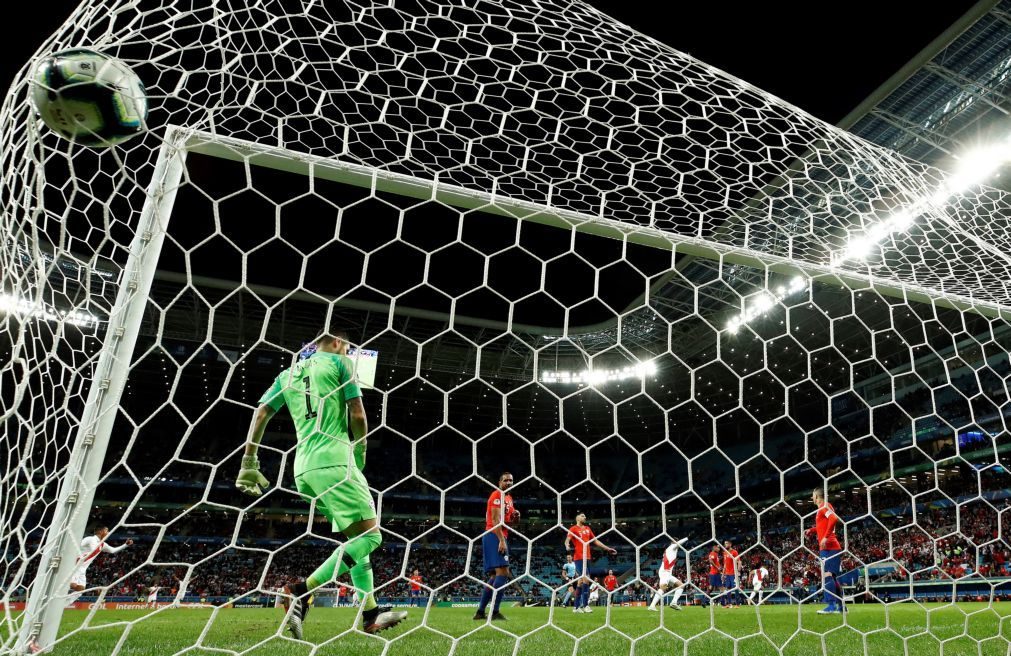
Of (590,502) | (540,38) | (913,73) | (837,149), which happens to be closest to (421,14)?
A: (540,38)

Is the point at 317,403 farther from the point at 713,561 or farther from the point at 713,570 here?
the point at 713,570

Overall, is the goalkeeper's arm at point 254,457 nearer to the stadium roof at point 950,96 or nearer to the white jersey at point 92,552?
the white jersey at point 92,552

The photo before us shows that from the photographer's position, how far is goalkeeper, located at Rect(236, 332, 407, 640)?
2.34 meters

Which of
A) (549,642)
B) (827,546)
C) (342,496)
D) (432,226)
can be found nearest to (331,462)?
(342,496)

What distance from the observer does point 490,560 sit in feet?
14.8

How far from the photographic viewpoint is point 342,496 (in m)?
2.38

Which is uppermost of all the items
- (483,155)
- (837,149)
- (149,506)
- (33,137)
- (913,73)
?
(913,73)

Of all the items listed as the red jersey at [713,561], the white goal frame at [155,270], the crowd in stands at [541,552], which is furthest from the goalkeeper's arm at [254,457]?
the crowd in stands at [541,552]

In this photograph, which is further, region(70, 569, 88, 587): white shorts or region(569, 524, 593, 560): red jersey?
region(569, 524, 593, 560): red jersey

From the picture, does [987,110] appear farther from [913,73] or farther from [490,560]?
[490,560]

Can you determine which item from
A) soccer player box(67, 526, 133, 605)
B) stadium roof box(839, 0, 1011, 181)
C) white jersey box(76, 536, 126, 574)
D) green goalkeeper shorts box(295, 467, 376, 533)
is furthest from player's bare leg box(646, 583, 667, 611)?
stadium roof box(839, 0, 1011, 181)

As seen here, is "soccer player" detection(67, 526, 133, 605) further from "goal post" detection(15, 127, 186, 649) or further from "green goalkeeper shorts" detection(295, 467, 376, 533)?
"green goalkeeper shorts" detection(295, 467, 376, 533)

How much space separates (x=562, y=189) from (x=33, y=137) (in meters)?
3.23

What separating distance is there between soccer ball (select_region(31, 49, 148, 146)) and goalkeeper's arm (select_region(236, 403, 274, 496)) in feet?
3.49
